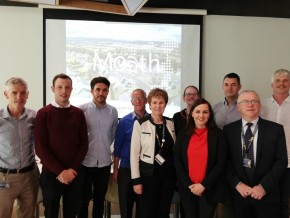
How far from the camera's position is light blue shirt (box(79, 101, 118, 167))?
2852 mm

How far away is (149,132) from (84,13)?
7.51ft

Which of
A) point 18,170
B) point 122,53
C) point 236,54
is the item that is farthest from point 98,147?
point 236,54

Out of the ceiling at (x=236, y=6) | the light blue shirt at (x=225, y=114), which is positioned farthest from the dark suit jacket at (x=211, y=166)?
the ceiling at (x=236, y=6)

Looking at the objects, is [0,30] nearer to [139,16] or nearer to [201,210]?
[139,16]

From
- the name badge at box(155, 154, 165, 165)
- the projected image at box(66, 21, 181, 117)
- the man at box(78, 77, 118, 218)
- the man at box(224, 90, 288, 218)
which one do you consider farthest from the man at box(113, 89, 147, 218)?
the projected image at box(66, 21, 181, 117)

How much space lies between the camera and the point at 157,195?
2.59 meters

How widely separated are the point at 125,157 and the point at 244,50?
2.65m

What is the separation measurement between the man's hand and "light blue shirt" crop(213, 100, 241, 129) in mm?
894

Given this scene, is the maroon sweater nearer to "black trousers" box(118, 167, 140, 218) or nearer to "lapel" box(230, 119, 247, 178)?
"black trousers" box(118, 167, 140, 218)

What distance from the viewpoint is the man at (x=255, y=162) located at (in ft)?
7.68

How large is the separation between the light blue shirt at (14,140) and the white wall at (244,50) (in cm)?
269

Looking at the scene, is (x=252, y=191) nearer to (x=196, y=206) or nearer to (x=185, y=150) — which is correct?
(x=196, y=206)

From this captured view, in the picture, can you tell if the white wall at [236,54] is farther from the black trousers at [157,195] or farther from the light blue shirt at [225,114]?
the black trousers at [157,195]

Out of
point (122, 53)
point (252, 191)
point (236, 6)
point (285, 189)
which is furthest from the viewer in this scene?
point (236, 6)
